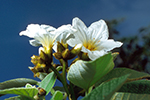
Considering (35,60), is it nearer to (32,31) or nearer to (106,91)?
(32,31)

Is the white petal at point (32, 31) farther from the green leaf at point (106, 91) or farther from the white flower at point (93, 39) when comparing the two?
the green leaf at point (106, 91)

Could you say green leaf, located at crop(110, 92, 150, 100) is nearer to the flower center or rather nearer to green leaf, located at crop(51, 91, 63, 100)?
green leaf, located at crop(51, 91, 63, 100)

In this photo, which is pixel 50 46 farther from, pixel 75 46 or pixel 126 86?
pixel 126 86

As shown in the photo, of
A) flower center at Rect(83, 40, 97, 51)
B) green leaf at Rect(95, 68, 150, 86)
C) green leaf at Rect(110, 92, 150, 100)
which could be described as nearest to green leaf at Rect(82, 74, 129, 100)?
green leaf at Rect(110, 92, 150, 100)

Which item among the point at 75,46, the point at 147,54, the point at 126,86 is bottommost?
the point at 147,54

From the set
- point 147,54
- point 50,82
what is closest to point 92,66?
point 50,82

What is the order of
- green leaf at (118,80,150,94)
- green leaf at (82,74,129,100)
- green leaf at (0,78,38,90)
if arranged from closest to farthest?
green leaf at (82,74,129,100) → green leaf at (118,80,150,94) → green leaf at (0,78,38,90)

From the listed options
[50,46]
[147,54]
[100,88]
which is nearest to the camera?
[100,88]

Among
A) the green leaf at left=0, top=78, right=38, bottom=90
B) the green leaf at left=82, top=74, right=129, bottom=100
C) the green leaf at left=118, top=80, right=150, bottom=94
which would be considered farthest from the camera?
the green leaf at left=0, top=78, right=38, bottom=90
